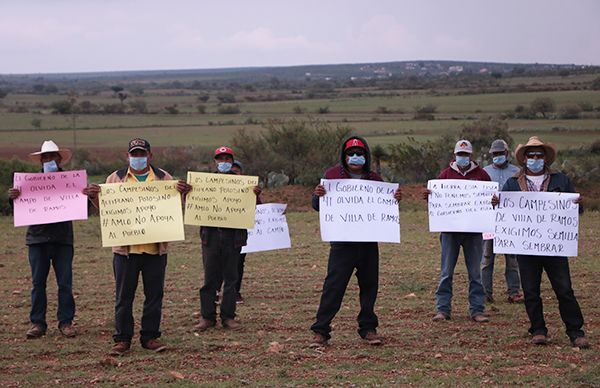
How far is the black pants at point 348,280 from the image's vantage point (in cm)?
1056

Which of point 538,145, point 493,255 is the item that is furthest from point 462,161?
point 493,255

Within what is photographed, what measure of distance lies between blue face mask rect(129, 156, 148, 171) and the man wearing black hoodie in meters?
1.88

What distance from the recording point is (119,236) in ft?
34.4

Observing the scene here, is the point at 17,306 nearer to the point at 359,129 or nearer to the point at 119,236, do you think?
the point at 119,236

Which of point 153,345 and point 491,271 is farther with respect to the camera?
point 491,271

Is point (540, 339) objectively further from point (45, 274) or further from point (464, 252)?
point (45, 274)

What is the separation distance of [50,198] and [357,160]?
3.59 meters

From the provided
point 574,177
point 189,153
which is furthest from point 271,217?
point 189,153

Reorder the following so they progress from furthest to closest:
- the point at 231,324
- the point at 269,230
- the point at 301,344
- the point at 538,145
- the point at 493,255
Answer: the point at 269,230
the point at 493,255
the point at 231,324
the point at 301,344
the point at 538,145

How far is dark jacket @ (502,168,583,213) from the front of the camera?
34.9 ft

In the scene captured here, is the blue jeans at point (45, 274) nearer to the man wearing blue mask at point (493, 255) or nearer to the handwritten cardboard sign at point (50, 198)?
the handwritten cardboard sign at point (50, 198)

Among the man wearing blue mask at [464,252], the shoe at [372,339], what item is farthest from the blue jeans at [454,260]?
the shoe at [372,339]

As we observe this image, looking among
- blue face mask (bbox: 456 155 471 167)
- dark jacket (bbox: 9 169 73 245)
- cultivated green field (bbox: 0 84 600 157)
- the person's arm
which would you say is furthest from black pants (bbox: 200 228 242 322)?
cultivated green field (bbox: 0 84 600 157)

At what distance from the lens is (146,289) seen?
10.6m
